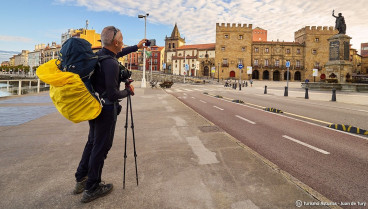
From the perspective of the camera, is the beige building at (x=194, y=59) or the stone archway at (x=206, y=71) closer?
the stone archway at (x=206, y=71)

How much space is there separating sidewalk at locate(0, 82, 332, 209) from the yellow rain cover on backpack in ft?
3.35

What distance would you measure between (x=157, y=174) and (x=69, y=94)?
1606 mm

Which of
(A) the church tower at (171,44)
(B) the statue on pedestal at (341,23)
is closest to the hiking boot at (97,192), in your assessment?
(B) the statue on pedestal at (341,23)

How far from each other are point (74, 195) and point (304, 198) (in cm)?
272

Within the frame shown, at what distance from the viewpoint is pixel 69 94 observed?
2.20 meters

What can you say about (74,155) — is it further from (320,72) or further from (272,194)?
(320,72)

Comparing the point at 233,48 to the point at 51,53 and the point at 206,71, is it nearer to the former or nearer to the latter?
the point at 206,71

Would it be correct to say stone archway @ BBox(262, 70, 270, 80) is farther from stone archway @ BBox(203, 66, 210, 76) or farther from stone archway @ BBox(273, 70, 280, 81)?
stone archway @ BBox(203, 66, 210, 76)

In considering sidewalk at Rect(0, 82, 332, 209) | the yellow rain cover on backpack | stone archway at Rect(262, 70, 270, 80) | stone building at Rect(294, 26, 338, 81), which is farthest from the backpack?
Answer: stone building at Rect(294, 26, 338, 81)

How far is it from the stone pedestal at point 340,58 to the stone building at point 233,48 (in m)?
41.9

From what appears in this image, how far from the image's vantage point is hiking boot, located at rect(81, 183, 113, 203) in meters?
2.37

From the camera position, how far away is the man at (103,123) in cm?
240

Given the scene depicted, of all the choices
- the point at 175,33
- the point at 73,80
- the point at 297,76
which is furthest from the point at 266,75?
the point at 73,80

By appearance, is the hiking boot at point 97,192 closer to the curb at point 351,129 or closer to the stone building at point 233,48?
the curb at point 351,129
